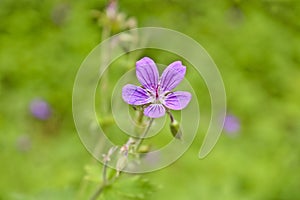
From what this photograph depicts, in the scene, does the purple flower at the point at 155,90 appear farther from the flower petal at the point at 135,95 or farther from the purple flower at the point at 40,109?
the purple flower at the point at 40,109

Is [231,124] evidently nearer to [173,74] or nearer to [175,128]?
[175,128]

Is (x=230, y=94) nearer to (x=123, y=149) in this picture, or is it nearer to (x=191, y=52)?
→ (x=191, y=52)

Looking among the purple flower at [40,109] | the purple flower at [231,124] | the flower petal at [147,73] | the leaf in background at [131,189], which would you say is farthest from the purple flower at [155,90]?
the purple flower at [40,109]

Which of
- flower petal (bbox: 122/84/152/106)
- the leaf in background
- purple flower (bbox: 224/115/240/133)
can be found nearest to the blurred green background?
purple flower (bbox: 224/115/240/133)

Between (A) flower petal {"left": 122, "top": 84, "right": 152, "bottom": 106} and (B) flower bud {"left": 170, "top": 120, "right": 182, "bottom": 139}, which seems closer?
(A) flower petal {"left": 122, "top": 84, "right": 152, "bottom": 106}

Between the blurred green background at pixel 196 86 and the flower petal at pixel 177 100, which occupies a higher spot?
the blurred green background at pixel 196 86

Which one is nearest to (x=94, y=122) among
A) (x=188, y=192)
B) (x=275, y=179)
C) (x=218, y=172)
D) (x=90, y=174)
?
(x=90, y=174)

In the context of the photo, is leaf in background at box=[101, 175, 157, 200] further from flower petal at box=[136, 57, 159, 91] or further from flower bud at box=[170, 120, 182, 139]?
flower petal at box=[136, 57, 159, 91]
